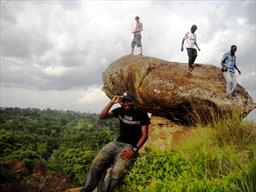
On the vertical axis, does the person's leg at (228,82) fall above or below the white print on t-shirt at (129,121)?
above

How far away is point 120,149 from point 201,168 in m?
1.41

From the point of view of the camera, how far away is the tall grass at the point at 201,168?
5.38m

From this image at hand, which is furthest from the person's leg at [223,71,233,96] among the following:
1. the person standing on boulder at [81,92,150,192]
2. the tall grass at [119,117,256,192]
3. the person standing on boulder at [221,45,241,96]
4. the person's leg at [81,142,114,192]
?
the person's leg at [81,142,114,192]

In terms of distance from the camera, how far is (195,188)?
5168 millimetres

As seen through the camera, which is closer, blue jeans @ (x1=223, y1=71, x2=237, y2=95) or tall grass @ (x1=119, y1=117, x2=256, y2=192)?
tall grass @ (x1=119, y1=117, x2=256, y2=192)

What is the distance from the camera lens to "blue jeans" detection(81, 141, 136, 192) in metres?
6.68

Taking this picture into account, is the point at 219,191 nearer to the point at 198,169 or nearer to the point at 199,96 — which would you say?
the point at 198,169

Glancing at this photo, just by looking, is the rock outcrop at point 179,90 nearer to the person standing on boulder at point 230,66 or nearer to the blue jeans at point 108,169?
the person standing on boulder at point 230,66

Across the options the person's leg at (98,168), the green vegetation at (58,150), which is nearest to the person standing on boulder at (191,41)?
the green vegetation at (58,150)

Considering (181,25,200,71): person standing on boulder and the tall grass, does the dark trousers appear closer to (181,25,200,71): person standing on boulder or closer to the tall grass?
(181,25,200,71): person standing on boulder

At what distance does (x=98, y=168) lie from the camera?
682 centimetres

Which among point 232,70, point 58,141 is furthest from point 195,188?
point 58,141

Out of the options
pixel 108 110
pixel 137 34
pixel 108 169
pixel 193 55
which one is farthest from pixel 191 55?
pixel 108 169

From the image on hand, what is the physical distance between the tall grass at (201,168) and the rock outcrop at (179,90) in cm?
349
